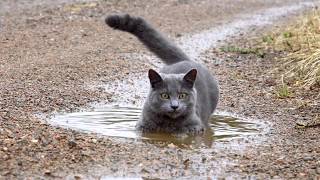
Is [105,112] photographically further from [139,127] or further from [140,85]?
[140,85]

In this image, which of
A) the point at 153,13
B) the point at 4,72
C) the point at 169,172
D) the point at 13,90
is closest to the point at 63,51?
the point at 4,72

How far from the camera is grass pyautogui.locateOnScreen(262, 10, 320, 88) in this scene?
899 cm

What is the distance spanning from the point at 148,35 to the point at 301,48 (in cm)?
336

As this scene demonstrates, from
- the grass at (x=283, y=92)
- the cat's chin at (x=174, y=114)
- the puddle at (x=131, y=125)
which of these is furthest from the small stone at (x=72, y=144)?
the grass at (x=283, y=92)

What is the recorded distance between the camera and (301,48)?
10508 mm

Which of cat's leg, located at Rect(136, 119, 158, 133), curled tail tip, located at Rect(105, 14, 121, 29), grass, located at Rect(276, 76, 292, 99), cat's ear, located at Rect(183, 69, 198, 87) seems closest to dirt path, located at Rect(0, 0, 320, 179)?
grass, located at Rect(276, 76, 292, 99)

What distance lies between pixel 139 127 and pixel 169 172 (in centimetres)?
159

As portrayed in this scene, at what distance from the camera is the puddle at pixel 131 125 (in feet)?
21.5

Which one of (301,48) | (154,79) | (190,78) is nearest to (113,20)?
(154,79)

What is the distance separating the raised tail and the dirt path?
29.8 inches

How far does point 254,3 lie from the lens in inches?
727

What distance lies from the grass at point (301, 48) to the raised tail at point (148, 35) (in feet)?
4.29

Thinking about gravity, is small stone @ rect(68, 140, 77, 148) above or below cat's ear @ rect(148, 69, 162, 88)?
below

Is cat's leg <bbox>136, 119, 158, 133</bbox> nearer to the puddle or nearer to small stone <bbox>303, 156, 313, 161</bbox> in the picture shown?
the puddle
